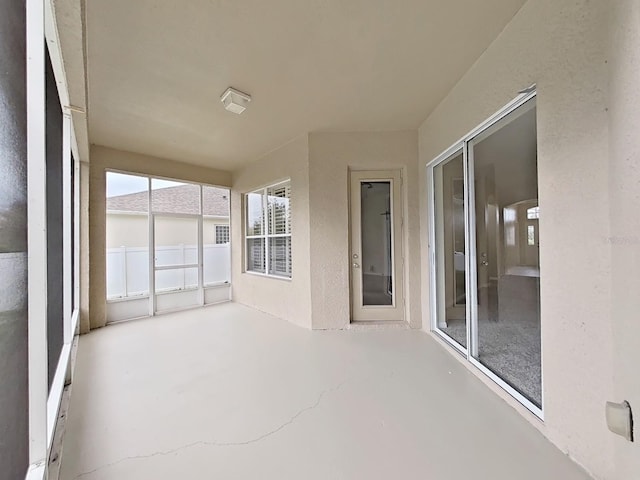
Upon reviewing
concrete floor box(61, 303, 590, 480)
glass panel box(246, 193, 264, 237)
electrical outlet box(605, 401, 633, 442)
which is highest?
glass panel box(246, 193, 264, 237)

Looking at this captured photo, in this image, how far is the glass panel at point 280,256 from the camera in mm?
4375

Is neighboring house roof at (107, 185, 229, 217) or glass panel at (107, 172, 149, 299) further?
neighboring house roof at (107, 185, 229, 217)

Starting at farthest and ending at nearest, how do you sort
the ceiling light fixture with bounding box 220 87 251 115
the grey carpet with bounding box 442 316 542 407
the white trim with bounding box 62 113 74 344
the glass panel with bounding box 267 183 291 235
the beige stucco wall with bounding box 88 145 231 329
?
the glass panel with bounding box 267 183 291 235 < the beige stucco wall with bounding box 88 145 231 329 < the ceiling light fixture with bounding box 220 87 251 115 < the white trim with bounding box 62 113 74 344 < the grey carpet with bounding box 442 316 542 407

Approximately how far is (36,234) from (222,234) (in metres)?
4.50

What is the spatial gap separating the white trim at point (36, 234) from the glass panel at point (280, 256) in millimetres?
3310

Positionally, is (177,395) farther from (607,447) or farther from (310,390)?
(607,447)

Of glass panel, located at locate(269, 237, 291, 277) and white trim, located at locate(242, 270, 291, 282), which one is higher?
glass panel, located at locate(269, 237, 291, 277)

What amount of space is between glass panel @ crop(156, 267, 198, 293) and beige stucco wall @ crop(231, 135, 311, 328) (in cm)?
82

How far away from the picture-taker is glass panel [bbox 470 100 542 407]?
240cm

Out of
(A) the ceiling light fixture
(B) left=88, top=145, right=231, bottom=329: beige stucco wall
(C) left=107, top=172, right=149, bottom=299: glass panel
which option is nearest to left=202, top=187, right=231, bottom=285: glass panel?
(C) left=107, top=172, right=149, bottom=299: glass panel

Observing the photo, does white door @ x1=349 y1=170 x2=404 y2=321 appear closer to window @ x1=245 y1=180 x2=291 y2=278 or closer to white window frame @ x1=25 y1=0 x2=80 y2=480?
window @ x1=245 y1=180 x2=291 y2=278

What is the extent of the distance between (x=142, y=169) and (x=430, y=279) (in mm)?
4920

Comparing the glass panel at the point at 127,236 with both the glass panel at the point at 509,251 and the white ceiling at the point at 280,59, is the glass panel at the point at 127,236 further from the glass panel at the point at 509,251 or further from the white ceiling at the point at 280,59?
the glass panel at the point at 509,251

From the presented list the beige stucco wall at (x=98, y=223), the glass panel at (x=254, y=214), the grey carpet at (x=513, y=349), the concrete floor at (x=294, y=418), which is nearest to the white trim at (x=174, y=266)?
the beige stucco wall at (x=98, y=223)
